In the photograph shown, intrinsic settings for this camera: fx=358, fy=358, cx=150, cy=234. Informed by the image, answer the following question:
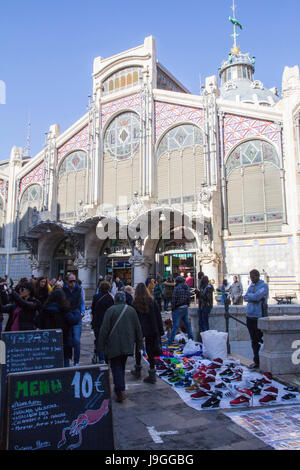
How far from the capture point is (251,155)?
66.4 feet

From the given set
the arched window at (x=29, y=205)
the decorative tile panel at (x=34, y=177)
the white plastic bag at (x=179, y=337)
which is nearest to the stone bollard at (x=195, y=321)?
the white plastic bag at (x=179, y=337)

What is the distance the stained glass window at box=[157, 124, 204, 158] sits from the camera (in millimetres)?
21848

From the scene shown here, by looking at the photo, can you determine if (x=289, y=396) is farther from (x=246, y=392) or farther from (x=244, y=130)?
(x=244, y=130)

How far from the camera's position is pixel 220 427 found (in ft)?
14.2

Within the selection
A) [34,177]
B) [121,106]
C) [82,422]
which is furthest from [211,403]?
[34,177]

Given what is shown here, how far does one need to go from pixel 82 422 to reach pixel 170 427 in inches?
60.5

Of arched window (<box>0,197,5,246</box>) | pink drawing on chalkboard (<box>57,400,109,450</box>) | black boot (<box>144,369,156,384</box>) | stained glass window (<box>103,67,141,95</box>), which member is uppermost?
stained glass window (<box>103,67,141,95</box>)

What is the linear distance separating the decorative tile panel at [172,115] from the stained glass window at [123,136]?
4.89 feet

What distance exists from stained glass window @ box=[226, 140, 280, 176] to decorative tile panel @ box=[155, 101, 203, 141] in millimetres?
2973

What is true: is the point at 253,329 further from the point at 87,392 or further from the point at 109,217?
the point at 109,217

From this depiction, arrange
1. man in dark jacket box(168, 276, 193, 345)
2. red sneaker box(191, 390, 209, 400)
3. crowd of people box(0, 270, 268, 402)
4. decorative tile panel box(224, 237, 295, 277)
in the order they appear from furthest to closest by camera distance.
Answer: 1. decorative tile panel box(224, 237, 295, 277)
2. man in dark jacket box(168, 276, 193, 345)
3. crowd of people box(0, 270, 268, 402)
4. red sneaker box(191, 390, 209, 400)

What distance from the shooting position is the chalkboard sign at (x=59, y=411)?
3100 mm

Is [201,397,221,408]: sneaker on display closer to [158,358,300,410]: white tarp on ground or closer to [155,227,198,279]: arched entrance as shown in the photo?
[158,358,300,410]: white tarp on ground

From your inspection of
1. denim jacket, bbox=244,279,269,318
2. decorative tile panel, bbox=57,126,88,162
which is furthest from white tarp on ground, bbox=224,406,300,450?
decorative tile panel, bbox=57,126,88,162
